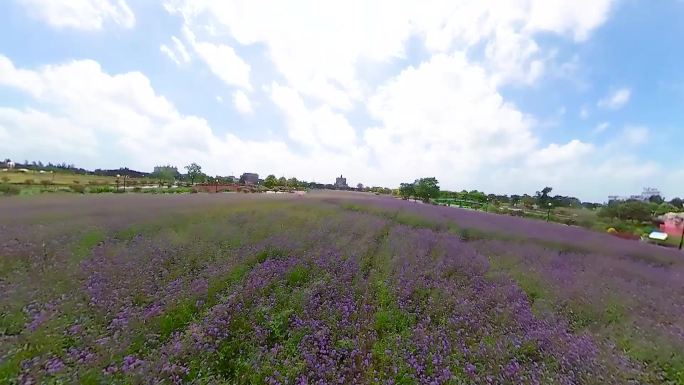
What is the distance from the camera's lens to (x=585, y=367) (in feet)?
14.5

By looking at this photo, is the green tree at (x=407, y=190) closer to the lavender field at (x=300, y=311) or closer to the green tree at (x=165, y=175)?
the lavender field at (x=300, y=311)

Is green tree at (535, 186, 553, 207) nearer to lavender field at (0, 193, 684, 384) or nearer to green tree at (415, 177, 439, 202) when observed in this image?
green tree at (415, 177, 439, 202)

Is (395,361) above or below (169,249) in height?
below

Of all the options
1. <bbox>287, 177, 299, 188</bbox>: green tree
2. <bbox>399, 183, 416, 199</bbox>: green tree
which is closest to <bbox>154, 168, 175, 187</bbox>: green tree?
<bbox>287, 177, 299, 188</bbox>: green tree

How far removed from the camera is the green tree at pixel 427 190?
173ft

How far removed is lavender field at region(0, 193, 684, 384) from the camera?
389 centimetres

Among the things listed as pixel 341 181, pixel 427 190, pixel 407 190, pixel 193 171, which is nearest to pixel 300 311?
pixel 427 190

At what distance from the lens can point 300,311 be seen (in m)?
5.23

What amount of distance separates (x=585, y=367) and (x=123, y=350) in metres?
6.47

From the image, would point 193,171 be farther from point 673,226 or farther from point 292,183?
point 673,226

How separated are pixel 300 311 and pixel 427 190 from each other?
50308mm

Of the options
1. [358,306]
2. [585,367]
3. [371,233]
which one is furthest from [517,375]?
[371,233]

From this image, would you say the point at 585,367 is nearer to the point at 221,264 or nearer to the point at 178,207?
the point at 221,264

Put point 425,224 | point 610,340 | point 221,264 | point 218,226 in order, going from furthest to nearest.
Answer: point 425,224 < point 218,226 < point 221,264 < point 610,340
